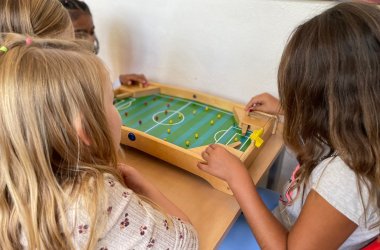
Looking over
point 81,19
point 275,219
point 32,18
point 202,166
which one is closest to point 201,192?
point 202,166

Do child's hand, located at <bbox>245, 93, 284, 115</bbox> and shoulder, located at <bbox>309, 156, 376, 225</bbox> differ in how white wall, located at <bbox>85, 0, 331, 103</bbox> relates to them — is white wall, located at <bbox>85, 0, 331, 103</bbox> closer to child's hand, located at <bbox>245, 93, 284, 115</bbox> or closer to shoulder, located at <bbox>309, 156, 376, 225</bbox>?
child's hand, located at <bbox>245, 93, 284, 115</bbox>

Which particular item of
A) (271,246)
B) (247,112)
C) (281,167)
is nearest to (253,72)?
(247,112)

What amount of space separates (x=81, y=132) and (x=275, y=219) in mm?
441

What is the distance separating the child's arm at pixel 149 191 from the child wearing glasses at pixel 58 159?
108mm

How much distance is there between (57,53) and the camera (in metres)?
0.48

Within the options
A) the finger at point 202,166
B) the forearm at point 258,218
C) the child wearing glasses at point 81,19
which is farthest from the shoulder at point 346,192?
the child wearing glasses at point 81,19

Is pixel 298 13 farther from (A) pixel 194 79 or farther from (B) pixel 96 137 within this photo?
(B) pixel 96 137

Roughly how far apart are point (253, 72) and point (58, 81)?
2.43 ft

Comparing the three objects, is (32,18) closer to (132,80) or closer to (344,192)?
(132,80)

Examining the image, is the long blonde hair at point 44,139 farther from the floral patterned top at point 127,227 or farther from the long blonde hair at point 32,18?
the long blonde hair at point 32,18

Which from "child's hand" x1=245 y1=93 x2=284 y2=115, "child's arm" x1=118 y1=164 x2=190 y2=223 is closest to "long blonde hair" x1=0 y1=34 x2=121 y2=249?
"child's arm" x1=118 y1=164 x2=190 y2=223

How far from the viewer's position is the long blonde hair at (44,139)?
44cm

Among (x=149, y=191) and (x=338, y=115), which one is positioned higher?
(x=338, y=115)

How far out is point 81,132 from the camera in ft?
1.61
